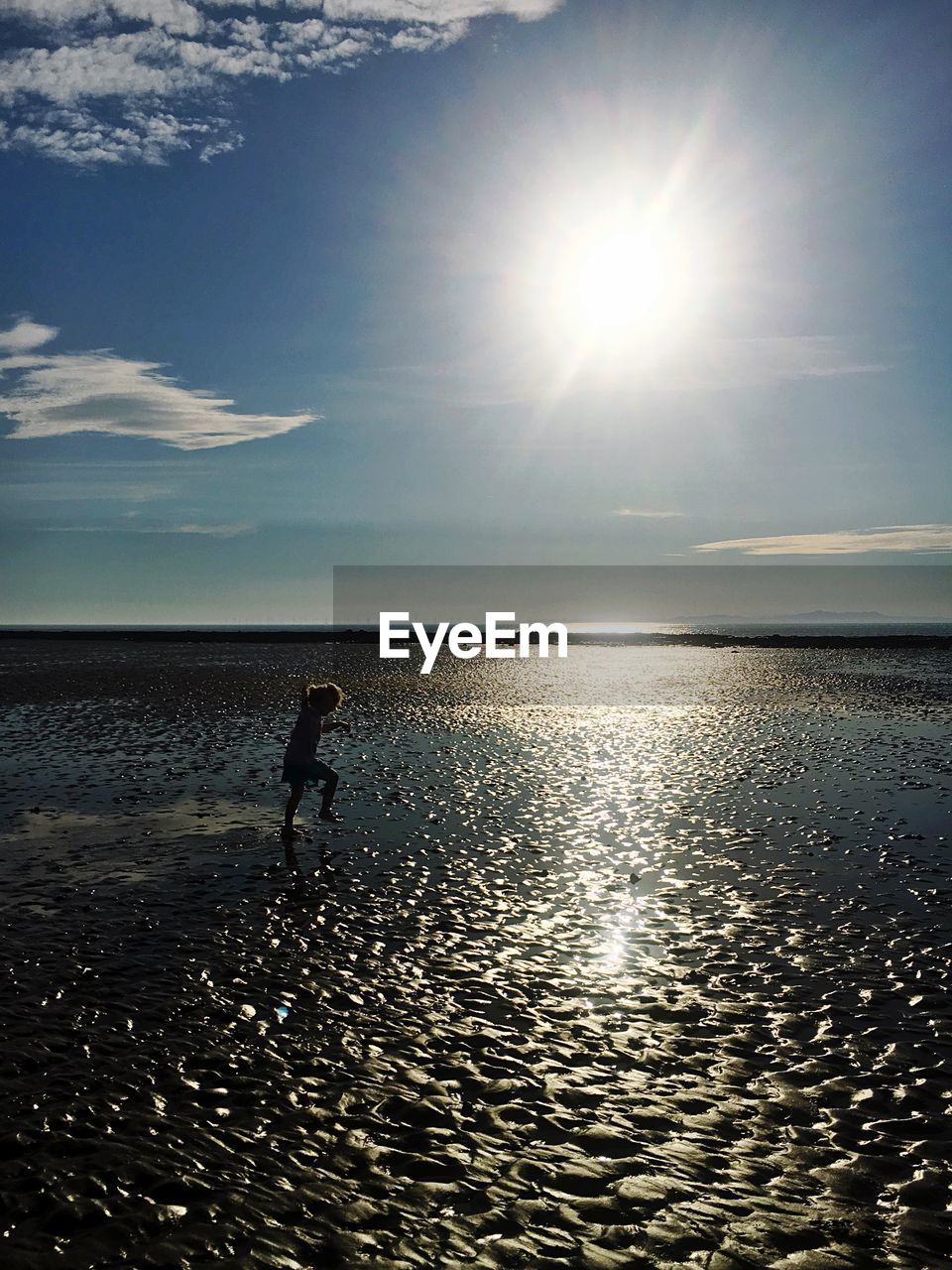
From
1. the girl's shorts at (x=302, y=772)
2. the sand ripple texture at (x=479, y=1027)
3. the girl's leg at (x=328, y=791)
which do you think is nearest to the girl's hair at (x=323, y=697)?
the girl's shorts at (x=302, y=772)

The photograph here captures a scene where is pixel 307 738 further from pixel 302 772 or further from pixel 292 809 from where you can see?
pixel 292 809

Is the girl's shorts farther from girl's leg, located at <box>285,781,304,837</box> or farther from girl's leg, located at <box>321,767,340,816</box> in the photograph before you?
girl's leg, located at <box>321,767,340,816</box>

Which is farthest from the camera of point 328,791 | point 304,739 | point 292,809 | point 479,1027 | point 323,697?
point 328,791

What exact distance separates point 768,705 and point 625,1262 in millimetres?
38927

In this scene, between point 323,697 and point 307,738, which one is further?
point 307,738

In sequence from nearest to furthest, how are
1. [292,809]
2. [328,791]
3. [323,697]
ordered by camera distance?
1. [292,809]
2. [323,697]
3. [328,791]

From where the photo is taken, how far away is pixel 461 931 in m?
11.9

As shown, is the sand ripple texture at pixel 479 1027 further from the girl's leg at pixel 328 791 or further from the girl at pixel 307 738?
the girl at pixel 307 738

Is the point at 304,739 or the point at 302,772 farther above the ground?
the point at 304,739

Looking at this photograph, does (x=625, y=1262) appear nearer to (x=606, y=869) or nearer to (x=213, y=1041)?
(x=213, y=1041)

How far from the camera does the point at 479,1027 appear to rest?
29.5 ft

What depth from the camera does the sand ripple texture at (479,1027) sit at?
6.08m

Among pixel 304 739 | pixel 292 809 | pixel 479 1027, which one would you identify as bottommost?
pixel 479 1027

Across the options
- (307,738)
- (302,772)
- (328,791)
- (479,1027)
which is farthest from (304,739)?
(479,1027)
